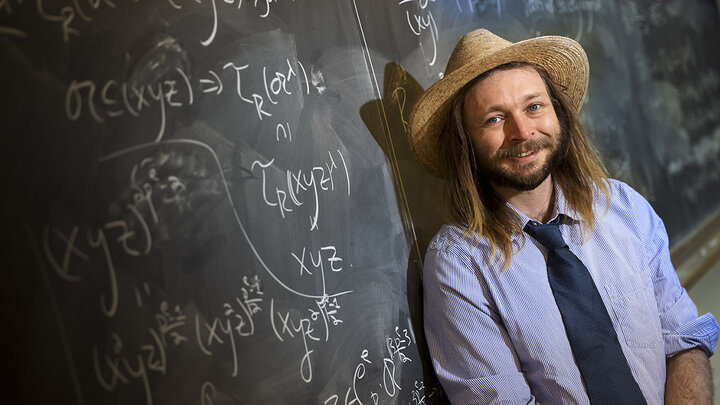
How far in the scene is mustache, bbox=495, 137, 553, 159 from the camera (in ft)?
6.70

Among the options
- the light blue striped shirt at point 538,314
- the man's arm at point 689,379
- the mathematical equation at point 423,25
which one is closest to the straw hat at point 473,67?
the mathematical equation at point 423,25

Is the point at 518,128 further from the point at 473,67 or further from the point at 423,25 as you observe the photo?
the point at 423,25

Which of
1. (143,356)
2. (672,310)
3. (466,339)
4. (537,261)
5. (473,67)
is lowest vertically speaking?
(672,310)

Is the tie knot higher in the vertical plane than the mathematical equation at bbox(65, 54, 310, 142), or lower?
lower

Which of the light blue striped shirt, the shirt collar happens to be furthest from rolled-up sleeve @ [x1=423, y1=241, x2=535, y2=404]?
the shirt collar

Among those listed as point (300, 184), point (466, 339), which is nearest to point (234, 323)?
point (300, 184)

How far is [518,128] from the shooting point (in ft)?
6.65

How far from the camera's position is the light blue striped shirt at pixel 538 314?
192cm

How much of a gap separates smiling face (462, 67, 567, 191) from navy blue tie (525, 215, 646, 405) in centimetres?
22

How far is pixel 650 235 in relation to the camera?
7.30ft

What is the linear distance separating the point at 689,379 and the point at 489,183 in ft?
2.96

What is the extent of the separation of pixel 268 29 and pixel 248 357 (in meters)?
0.89

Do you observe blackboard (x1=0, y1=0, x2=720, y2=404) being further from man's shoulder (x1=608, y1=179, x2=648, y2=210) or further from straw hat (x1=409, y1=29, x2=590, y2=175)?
man's shoulder (x1=608, y1=179, x2=648, y2=210)

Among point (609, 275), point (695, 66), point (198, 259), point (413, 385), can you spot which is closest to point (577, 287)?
point (609, 275)
